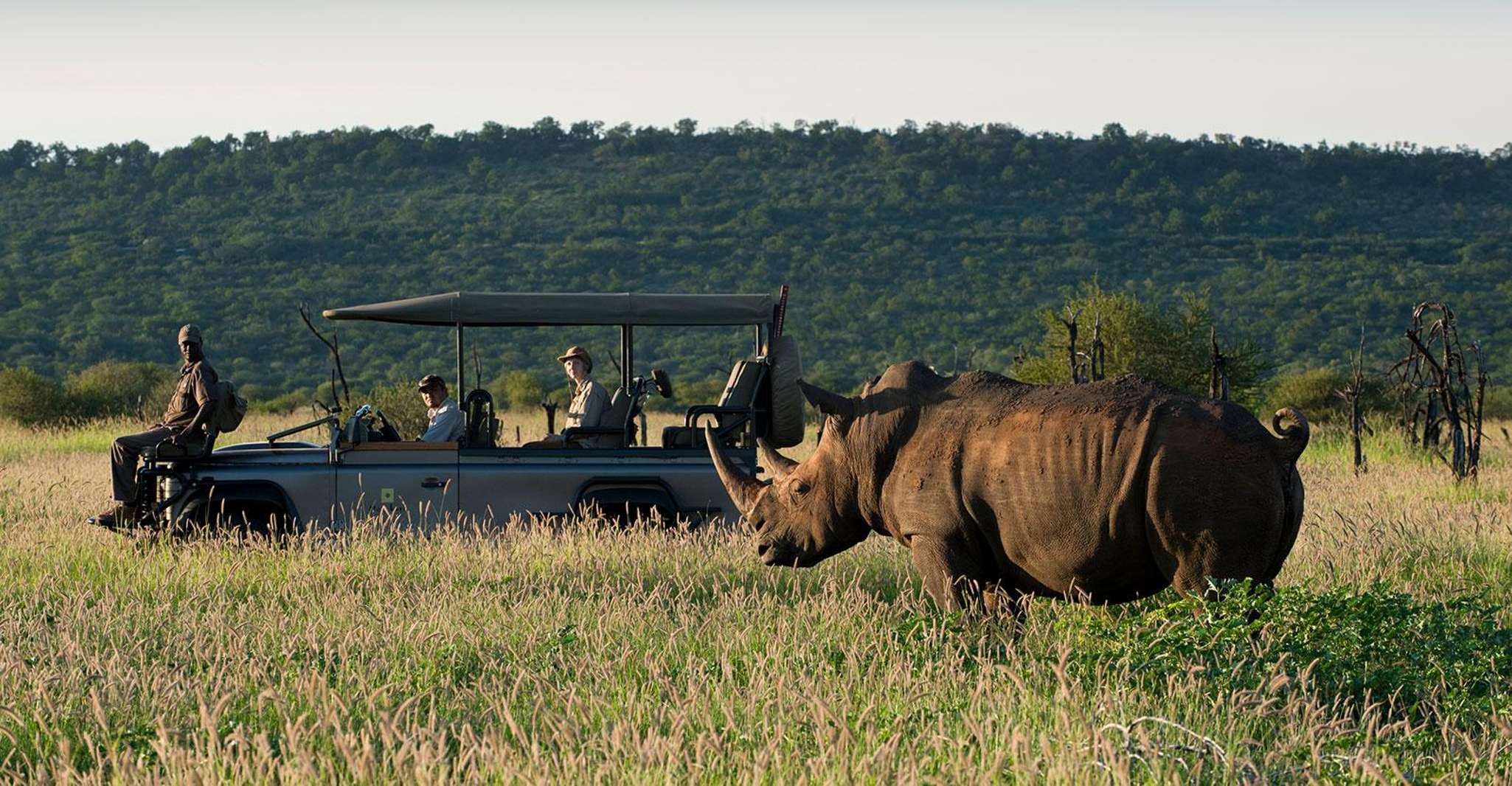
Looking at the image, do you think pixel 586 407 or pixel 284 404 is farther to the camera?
pixel 284 404

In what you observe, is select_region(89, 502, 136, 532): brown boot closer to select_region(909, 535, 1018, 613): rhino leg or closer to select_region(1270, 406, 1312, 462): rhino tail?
select_region(909, 535, 1018, 613): rhino leg

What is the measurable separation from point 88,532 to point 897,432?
684 centimetres

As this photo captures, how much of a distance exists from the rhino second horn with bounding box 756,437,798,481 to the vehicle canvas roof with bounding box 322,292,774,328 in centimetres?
309

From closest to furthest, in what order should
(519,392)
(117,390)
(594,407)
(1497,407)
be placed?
(594,407) < (117,390) < (1497,407) < (519,392)

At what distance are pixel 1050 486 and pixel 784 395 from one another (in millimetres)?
4116

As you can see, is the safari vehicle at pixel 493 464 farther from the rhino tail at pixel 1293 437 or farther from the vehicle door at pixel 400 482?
the rhino tail at pixel 1293 437

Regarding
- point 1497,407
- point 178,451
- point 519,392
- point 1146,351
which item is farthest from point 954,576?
point 1497,407

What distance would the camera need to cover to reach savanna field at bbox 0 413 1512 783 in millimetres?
4707

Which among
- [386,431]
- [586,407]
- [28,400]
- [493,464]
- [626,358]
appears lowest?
[28,400]

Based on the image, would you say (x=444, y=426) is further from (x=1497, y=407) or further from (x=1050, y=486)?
(x=1497, y=407)

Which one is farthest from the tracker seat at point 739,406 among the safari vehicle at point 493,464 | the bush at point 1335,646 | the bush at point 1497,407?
the bush at point 1497,407

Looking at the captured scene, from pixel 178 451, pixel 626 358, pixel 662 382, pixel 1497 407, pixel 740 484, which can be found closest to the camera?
pixel 740 484

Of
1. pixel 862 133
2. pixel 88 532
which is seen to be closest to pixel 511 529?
pixel 88 532

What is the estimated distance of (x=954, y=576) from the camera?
24.6 ft
